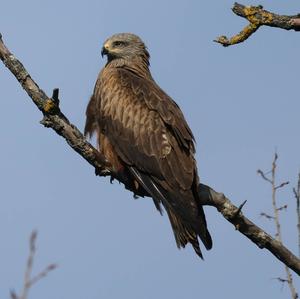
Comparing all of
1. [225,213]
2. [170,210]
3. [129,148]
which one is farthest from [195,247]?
[129,148]

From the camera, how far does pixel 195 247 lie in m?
6.78

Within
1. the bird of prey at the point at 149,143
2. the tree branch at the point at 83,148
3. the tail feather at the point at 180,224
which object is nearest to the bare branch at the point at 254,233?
the tree branch at the point at 83,148

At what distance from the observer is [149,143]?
8.06 m

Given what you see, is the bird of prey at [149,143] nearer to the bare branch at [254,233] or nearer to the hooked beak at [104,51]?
the hooked beak at [104,51]

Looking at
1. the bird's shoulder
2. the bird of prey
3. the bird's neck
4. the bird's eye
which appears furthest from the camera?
the bird's eye

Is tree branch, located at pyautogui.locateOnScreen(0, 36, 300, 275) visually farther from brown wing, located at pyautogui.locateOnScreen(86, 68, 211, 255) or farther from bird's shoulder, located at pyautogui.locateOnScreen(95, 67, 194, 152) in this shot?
bird's shoulder, located at pyautogui.locateOnScreen(95, 67, 194, 152)

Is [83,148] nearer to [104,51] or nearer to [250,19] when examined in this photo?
[250,19]

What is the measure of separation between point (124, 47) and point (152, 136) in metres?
2.55

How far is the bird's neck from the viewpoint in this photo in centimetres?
951

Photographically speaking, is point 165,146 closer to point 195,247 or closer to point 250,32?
point 195,247

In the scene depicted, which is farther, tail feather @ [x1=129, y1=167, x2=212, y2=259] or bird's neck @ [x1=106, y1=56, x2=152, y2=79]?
bird's neck @ [x1=106, y1=56, x2=152, y2=79]

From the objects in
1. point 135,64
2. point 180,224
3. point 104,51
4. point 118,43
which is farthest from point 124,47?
point 180,224

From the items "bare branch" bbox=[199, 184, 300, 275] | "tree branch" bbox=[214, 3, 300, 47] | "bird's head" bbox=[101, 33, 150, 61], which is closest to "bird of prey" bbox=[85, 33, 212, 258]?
"bird's head" bbox=[101, 33, 150, 61]

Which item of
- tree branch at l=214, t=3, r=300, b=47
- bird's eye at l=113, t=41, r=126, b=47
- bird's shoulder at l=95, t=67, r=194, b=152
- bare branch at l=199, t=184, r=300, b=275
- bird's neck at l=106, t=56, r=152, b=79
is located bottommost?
bare branch at l=199, t=184, r=300, b=275
